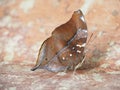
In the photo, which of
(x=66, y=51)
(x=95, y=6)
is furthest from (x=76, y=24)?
(x=95, y=6)

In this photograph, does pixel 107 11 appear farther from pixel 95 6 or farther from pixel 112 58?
pixel 112 58

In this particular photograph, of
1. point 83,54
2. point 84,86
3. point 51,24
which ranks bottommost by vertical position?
point 84,86

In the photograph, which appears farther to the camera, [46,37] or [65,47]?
[46,37]
